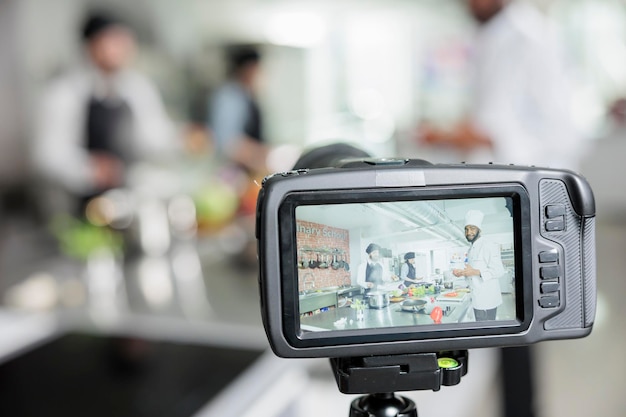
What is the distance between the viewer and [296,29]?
604 centimetres

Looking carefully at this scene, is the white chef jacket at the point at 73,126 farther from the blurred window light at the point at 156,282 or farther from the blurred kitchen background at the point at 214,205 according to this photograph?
the blurred window light at the point at 156,282

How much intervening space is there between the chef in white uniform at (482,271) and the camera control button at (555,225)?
0.16 feet

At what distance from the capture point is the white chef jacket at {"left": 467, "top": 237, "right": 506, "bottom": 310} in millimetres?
564

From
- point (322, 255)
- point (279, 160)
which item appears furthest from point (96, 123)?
point (322, 255)

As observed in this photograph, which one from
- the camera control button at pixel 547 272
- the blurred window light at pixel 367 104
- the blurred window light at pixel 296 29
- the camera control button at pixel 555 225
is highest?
the blurred window light at pixel 296 29

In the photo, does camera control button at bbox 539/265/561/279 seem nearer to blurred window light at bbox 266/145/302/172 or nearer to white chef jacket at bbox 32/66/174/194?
white chef jacket at bbox 32/66/174/194

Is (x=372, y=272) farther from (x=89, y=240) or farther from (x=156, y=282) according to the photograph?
(x=156, y=282)

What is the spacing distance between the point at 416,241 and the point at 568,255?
5.5 inches

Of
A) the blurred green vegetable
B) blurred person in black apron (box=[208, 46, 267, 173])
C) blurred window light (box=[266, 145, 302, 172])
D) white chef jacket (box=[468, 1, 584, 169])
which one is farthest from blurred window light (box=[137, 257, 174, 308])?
white chef jacket (box=[468, 1, 584, 169])

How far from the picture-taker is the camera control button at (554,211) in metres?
0.57

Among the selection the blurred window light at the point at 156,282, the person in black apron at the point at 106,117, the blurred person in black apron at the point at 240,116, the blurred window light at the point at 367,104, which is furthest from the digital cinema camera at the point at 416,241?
the blurred window light at the point at 367,104

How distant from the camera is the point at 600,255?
4.34 meters

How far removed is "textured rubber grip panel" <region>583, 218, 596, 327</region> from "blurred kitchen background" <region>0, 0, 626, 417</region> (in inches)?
8.8

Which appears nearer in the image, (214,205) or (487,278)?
(487,278)
